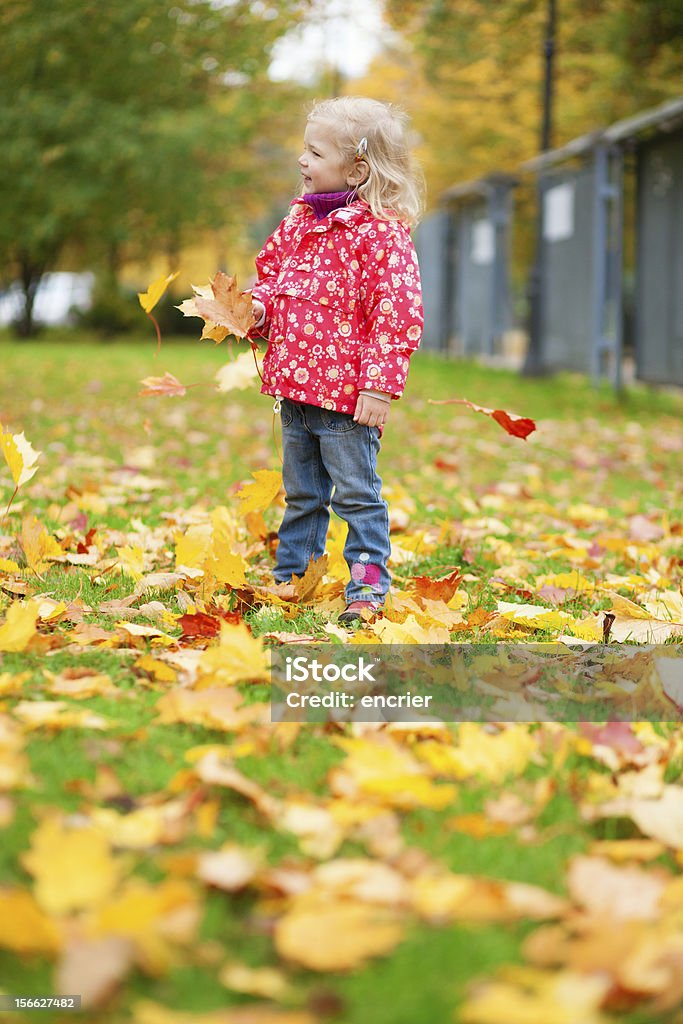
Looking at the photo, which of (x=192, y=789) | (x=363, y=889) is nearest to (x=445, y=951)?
(x=363, y=889)

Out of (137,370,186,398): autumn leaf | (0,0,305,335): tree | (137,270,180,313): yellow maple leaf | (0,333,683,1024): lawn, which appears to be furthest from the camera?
(0,0,305,335): tree

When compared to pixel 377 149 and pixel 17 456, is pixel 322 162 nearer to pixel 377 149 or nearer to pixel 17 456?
pixel 377 149

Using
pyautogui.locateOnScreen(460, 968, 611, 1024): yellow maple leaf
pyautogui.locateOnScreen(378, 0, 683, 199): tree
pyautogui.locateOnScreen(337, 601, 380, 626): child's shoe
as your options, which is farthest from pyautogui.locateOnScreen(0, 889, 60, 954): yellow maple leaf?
pyautogui.locateOnScreen(378, 0, 683, 199): tree

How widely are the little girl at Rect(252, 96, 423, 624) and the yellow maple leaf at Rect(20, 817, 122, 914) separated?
5.17 ft

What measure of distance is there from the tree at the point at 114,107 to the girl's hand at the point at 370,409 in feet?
26.3

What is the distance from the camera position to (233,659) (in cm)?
240

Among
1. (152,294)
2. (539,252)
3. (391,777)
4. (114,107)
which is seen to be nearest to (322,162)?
(152,294)

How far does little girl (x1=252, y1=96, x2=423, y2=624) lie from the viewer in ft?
10.1

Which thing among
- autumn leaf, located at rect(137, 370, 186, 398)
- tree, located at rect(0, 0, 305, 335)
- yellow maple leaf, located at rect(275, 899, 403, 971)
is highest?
tree, located at rect(0, 0, 305, 335)

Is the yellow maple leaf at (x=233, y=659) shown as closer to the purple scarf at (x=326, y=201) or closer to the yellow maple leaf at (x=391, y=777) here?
the yellow maple leaf at (x=391, y=777)

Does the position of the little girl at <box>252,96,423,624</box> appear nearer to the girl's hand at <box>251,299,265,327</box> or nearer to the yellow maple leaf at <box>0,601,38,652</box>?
the girl's hand at <box>251,299,265,327</box>

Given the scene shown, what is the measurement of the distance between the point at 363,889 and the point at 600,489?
16.1 ft

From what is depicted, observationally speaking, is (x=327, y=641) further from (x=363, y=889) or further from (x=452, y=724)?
(x=363, y=889)

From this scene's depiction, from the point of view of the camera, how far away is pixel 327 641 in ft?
9.20
